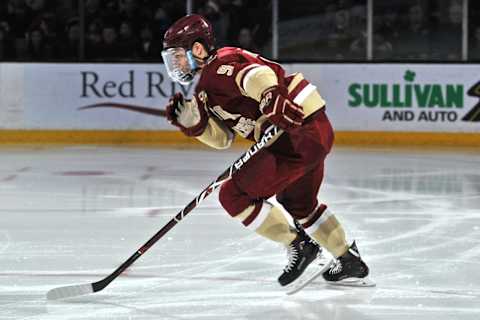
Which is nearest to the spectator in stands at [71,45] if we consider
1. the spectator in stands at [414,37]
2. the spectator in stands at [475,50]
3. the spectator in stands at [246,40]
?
the spectator in stands at [246,40]

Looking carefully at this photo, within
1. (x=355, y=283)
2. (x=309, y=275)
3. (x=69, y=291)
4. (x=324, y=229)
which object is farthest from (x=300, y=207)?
(x=69, y=291)

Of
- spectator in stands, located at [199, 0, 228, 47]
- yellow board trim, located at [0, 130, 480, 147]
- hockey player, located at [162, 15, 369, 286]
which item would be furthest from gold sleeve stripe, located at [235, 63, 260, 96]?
spectator in stands, located at [199, 0, 228, 47]

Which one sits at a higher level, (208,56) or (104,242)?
(208,56)

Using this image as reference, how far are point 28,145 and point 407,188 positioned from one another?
12.7 ft

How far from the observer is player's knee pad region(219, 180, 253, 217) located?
402cm

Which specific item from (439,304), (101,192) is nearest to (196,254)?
(439,304)

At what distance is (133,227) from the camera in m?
5.73

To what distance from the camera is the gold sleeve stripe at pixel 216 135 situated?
4.14m

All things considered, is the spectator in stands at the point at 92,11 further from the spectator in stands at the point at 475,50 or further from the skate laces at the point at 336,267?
the skate laces at the point at 336,267

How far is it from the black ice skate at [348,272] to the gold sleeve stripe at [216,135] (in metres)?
0.62

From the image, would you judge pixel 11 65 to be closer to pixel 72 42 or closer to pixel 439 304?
pixel 72 42

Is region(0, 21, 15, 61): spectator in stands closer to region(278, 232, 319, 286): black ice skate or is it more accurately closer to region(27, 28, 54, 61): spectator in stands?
region(27, 28, 54, 61): spectator in stands

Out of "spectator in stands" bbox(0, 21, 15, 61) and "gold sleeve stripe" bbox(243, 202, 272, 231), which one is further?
"spectator in stands" bbox(0, 21, 15, 61)

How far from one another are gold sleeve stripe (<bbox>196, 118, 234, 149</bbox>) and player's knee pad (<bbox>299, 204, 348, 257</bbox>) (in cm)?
41
